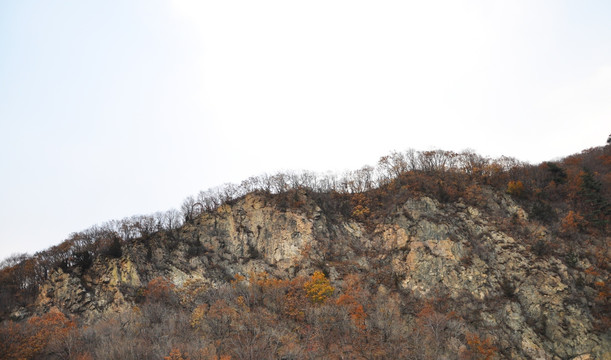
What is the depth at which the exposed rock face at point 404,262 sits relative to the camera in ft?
115

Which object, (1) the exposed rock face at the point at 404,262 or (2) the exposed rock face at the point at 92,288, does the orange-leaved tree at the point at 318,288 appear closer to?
(1) the exposed rock face at the point at 404,262

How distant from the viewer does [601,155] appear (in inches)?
2409

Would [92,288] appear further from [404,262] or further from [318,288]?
[404,262]

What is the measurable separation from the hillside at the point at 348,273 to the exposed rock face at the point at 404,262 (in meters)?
0.18

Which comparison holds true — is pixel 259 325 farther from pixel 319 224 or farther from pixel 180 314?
pixel 319 224

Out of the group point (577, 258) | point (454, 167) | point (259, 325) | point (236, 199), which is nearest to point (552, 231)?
point (577, 258)

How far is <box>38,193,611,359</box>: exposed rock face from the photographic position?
115 ft

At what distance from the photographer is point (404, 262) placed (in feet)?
144

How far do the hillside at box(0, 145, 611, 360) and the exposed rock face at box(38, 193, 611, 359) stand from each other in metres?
0.18

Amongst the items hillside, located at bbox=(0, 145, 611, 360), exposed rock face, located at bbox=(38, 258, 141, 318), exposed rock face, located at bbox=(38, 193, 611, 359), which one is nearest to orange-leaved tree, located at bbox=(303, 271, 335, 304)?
hillside, located at bbox=(0, 145, 611, 360)

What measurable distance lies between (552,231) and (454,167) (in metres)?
18.4

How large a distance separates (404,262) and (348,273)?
817cm

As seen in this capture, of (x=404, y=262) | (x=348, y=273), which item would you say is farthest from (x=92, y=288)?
(x=404, y=262)

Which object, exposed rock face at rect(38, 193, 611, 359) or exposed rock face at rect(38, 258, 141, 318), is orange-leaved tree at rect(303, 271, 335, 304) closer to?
exposed rock face at rect(38, 193, 611, 359)
